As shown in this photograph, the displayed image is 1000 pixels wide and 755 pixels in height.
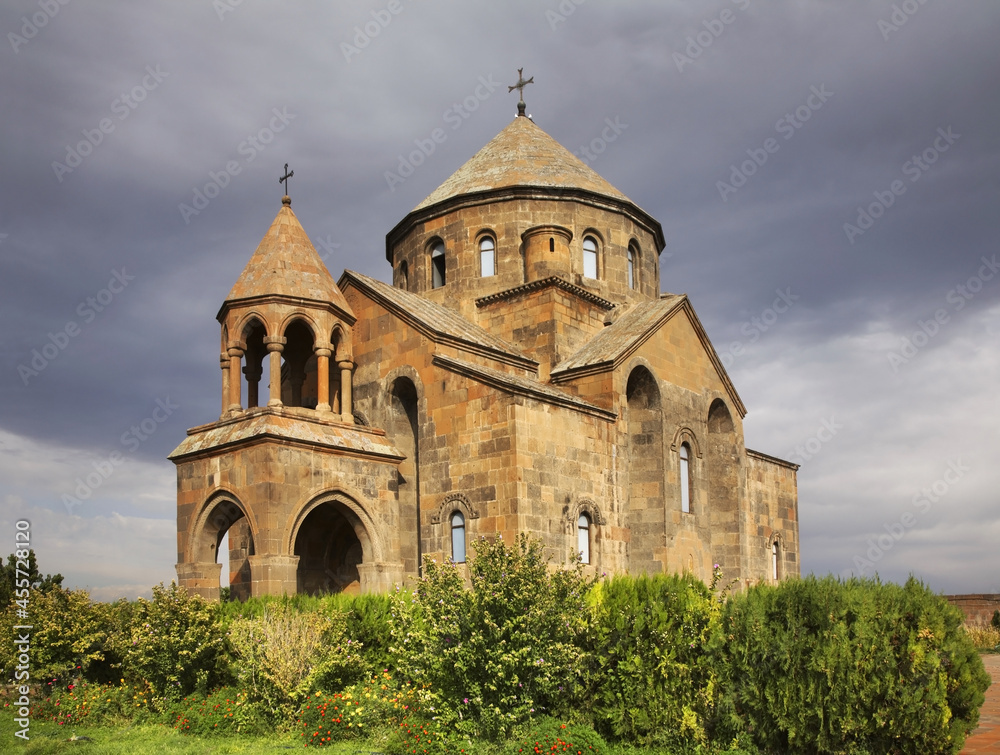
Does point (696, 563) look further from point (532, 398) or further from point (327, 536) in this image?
point (327, 536)

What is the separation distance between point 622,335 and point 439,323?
12.1 ft

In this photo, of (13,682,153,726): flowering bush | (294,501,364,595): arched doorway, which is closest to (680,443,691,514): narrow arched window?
(294,501,364,595): arched doorway

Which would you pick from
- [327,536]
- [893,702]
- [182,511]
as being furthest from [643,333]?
[893,702]

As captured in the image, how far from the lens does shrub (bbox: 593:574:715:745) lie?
28.3 feet

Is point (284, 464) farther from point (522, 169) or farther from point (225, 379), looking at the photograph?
point (522, 169)

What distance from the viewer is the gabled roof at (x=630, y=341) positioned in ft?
55.7

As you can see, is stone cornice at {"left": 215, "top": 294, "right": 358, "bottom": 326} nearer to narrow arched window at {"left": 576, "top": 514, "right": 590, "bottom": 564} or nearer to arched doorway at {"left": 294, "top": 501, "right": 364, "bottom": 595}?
arched doorway at {"left": 294, "top": 501, "right": 364, "bottom": 595}

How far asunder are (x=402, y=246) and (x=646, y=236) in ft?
19.9

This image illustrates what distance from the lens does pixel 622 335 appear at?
1781cm

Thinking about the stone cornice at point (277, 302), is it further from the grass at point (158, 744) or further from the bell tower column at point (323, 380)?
the grass at point (158, 744)

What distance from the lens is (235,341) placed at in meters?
15.7

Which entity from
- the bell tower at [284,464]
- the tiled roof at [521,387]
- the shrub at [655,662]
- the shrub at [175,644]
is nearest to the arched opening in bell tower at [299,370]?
the bell tower at [284,464]

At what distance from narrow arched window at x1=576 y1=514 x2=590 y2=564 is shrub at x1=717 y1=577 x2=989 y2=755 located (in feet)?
22.3

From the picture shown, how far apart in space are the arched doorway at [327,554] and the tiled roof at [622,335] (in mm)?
5080
